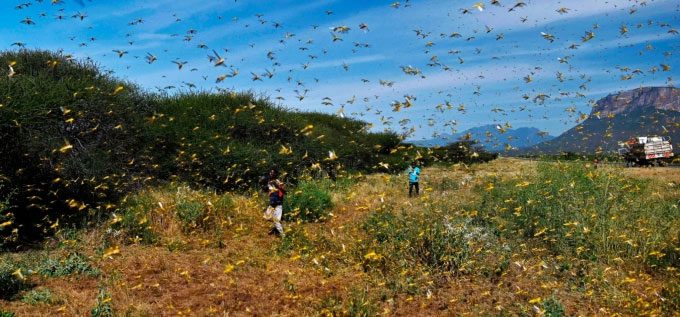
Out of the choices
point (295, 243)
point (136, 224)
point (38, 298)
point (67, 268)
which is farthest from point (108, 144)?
point (38, 298)

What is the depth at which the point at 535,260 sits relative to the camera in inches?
380

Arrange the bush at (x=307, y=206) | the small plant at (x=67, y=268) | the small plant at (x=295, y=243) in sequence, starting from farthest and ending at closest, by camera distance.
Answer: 1. the bush at (x=307, y=206)
2. the small plant at (x=295, y=243)
3. the small plant at (x=67, y=268)

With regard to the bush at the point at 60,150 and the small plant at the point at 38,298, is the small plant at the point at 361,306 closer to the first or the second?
the small plant at the point at 38,298

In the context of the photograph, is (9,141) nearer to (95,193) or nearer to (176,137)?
(95,193)

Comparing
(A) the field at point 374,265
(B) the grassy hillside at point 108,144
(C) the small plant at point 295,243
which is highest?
(B) the grassy hillside at point 108,144

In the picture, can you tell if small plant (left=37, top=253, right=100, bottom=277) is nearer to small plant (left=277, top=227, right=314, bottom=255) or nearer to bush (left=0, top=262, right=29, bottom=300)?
bush (left=0, top=262, right=29, bottom=300)

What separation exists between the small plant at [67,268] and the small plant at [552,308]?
8045mm

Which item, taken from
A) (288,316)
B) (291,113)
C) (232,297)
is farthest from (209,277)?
(291,113)

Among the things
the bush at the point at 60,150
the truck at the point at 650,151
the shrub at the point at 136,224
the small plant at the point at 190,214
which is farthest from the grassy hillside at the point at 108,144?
the truck at the point at 650,151

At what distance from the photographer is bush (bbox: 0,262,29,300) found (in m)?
7.90

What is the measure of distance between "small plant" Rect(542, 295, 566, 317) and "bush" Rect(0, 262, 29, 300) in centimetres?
846

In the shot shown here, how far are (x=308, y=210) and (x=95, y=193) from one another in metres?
6.50

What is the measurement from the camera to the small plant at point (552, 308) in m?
6.82

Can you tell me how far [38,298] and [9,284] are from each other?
2.49ft
